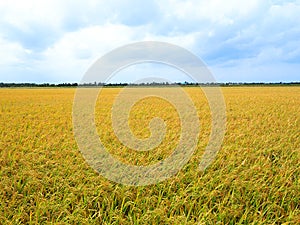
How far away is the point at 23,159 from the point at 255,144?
4587mm

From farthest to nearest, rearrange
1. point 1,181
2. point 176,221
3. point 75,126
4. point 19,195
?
point 75,126 → point 1,181 → point 19,195 → point 176,221

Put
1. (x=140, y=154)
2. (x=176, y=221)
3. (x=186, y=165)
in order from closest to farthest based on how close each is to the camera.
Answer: (x=176, y=221)
(x=186, y=165)
(x=140, y=154)

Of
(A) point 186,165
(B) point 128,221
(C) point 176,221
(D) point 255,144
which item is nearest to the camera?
(C) point 176,221

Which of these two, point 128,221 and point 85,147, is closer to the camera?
point 128,221

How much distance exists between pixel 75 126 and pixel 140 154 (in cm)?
367

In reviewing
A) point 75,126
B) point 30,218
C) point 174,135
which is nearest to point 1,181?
point 30,218

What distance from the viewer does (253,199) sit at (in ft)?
10.5

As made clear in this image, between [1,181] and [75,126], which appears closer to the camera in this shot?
[1,181]

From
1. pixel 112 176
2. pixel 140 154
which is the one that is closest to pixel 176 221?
pixel 112 176

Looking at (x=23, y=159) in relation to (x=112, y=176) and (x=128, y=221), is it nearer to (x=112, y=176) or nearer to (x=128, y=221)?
(x=112, y=176)

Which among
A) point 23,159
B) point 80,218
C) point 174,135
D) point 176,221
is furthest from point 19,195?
point 174,135

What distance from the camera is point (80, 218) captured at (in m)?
2.69

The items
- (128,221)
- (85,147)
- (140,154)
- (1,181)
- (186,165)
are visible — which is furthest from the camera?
(85,147)

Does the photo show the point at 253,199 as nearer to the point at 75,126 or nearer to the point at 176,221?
the point at 176,221
